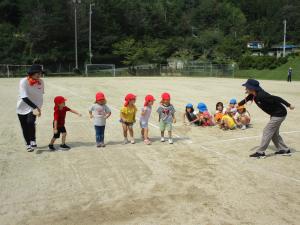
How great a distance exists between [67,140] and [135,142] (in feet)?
6.00

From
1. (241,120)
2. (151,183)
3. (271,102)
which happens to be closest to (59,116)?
(151,183)

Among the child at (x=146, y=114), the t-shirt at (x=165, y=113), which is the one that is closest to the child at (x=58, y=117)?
the child at (x=146, y=114)

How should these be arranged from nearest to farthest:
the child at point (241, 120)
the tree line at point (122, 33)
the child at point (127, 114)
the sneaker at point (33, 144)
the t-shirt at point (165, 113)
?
the sneaker at point (33, 144) < the child at point (127, 114) < the t-shirt at point (165, 113) < the child at point (241, 120) < the tree line at point (122, 33)

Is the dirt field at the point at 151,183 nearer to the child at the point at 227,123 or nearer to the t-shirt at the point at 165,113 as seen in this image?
the t-shirt at the point at 165,113

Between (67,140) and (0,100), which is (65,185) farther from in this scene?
(0,100)

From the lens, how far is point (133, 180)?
6.78 m

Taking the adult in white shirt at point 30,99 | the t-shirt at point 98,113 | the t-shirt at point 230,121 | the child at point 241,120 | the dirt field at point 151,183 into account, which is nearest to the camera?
the dirt field at point 151,183

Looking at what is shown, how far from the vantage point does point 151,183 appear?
662cm

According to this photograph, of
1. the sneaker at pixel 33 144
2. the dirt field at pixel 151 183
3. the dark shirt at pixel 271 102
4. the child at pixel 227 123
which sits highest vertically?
the dark shirt at pixel 271 102

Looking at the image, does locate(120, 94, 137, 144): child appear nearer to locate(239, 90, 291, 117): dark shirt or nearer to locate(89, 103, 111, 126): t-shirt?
locate(89, 103, 111, 126): t-shirt

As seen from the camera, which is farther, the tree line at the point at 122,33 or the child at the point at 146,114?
the tree line at the point at 122,33

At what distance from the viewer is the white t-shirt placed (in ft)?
27.7

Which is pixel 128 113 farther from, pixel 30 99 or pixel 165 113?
pixel 30 99

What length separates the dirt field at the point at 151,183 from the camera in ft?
17.5
